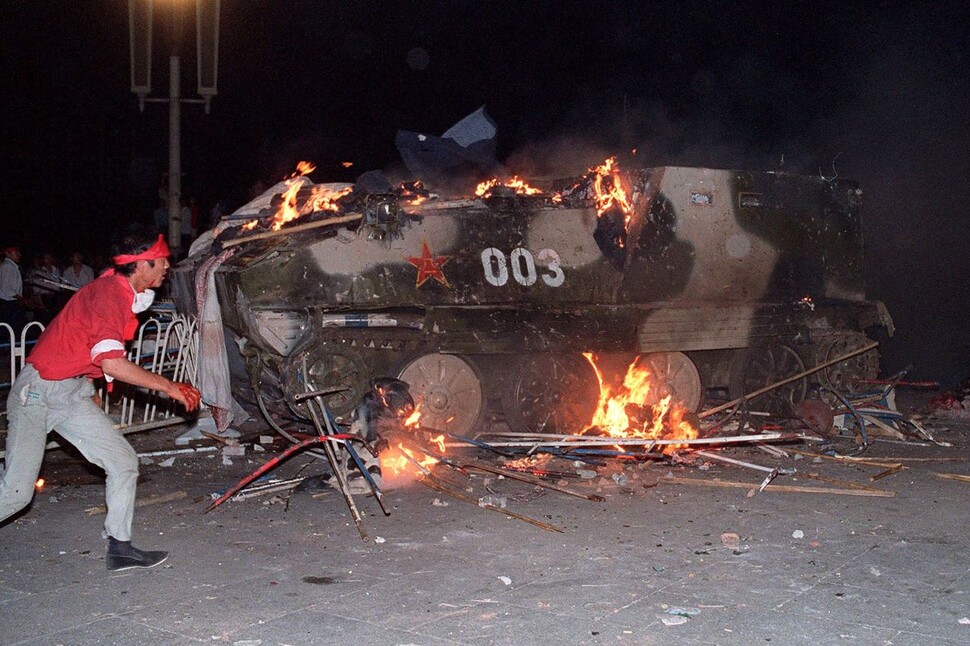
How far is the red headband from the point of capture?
5.75 meters

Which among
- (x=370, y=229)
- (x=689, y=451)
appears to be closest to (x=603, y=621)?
(x=689, y=451)

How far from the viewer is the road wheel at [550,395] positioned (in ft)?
32.4

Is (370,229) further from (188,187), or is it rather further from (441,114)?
(441,114)

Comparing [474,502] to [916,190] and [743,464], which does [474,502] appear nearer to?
[743,464]

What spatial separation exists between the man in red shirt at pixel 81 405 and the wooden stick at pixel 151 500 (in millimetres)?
1399

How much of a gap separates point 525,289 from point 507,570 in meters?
4.39

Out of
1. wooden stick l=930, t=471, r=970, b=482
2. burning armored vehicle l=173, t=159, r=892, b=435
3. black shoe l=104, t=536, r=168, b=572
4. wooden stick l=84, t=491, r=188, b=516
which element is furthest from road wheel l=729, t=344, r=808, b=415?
black shoe l=104, t=536, r=168, b=572

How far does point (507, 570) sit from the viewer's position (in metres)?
5.66

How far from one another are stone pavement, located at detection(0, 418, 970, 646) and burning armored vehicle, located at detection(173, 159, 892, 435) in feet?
5.18

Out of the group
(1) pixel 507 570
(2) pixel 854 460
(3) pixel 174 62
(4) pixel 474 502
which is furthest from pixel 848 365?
(3) pixel 174 62

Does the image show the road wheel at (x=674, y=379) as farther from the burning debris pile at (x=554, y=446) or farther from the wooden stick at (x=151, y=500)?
the wooden stick at (x=151, y=500)

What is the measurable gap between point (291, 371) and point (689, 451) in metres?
3.29

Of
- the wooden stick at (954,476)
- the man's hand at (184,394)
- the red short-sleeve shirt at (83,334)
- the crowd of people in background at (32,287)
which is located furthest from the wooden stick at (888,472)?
the crowd of people in background at (32,287)

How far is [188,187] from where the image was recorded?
24.0 metres
